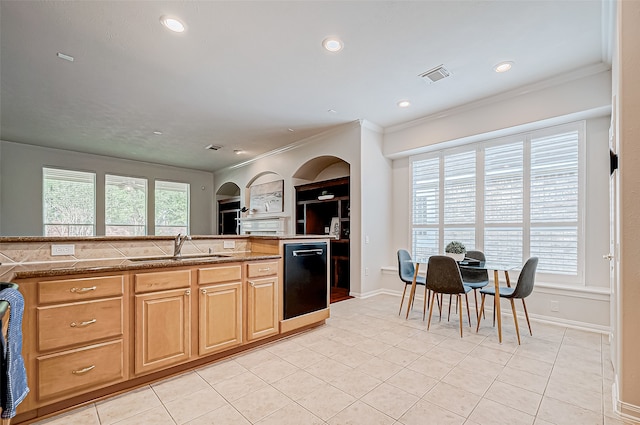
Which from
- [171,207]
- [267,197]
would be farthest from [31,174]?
[267,197]

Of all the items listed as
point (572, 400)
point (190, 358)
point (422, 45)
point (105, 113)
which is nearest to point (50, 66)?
point (105, 113)

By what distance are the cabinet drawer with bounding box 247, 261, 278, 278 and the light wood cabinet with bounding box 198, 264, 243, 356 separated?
0.35 feet

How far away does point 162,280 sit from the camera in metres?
2.33

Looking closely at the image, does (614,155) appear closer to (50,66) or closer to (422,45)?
(422,45)

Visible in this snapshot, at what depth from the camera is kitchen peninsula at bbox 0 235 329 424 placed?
73.4 inches

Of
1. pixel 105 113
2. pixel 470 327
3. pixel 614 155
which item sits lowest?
pixel 470 327

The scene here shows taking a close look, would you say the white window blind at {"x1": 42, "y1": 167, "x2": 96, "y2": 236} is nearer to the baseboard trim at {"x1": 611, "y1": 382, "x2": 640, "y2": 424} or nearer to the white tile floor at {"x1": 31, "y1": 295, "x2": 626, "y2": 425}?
the white tile floor at {"x1": 31, "y1": 295, "x2": 626, "y2": 425}

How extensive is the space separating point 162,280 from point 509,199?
4463 millimetres

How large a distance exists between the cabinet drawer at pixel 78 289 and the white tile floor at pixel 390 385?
0.74m

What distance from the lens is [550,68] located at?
3.37 m

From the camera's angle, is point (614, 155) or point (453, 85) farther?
point (453, 85)

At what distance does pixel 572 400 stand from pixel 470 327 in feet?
4.92

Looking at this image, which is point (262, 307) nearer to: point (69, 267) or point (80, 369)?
point (80, 369)

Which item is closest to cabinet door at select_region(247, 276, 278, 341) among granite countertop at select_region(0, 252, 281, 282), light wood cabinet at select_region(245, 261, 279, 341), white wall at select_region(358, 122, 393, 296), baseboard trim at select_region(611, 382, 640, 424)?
light wood cabinet at select_region(245, 261, 279, 341)
